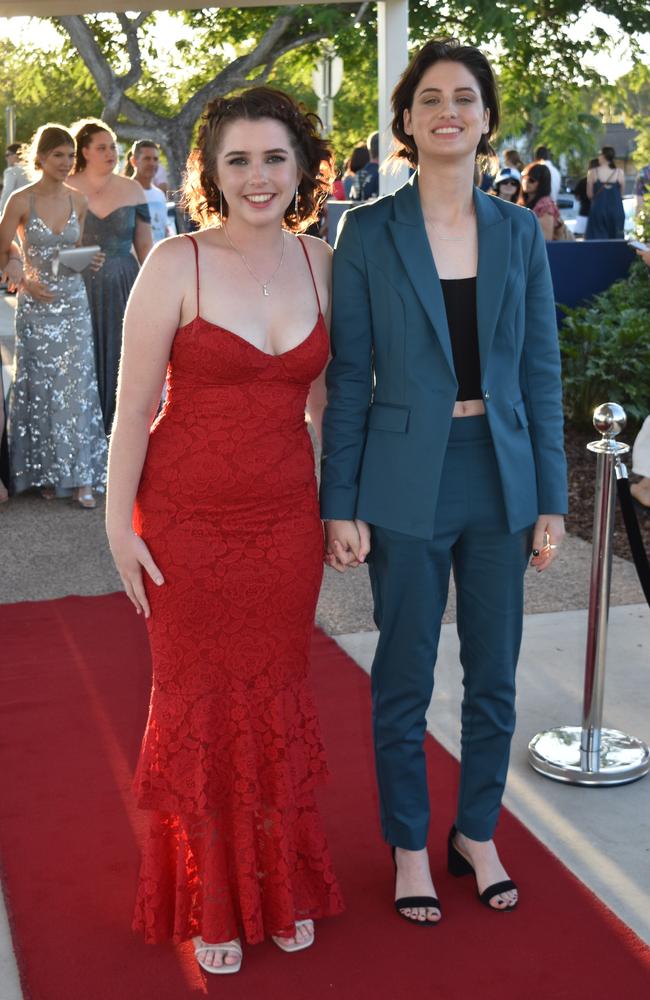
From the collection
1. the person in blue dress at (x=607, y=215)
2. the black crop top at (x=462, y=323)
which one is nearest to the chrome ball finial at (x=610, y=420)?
the black crop top at (x=462, y=323)

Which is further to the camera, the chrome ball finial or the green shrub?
the green shrub

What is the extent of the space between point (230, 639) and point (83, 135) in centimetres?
596

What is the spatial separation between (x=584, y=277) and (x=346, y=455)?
877 cm

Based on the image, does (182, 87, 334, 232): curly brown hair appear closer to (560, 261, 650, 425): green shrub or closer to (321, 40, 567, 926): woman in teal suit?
(321, 40, 567, 926): woman in teal suit

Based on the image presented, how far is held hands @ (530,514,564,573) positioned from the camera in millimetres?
3322

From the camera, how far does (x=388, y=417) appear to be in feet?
10.5

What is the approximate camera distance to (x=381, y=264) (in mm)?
3127

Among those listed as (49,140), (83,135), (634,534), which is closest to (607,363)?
(83,135)

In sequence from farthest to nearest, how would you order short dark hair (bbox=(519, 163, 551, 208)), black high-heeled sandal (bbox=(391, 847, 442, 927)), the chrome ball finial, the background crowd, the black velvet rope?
short dark hair (bbox=(519, 163, 551, 208)), the background crowd, the black velvet rope, the chrome ball finial, black high-heeled sandal (bbox=(391, 847, 442, 927))

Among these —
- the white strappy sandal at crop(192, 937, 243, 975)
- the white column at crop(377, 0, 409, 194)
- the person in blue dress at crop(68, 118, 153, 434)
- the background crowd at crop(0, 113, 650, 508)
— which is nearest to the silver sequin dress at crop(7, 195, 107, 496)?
the background crowd at crop(0, 113, 650, 508)

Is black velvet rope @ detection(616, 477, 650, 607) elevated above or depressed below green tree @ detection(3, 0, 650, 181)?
below

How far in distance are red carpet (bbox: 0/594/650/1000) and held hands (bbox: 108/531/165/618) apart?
94cm

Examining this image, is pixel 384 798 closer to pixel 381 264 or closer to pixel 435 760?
pixel 435 760

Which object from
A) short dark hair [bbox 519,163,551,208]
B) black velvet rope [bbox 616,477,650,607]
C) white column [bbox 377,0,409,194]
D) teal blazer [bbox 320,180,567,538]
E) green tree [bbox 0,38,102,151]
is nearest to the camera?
teal blazer [bbox 320,180,567,538]
